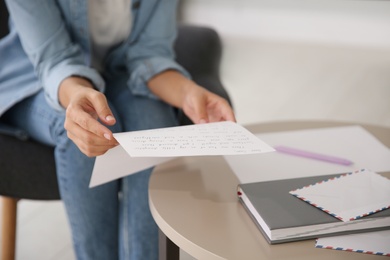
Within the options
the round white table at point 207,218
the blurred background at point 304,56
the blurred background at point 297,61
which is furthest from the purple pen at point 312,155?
the blurred background at point 304,56

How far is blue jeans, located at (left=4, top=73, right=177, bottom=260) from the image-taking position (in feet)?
3.09

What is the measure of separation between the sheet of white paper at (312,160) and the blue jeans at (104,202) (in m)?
0.19

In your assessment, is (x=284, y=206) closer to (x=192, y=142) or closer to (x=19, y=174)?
(x=192, y=142)

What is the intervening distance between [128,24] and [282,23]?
2.72ft

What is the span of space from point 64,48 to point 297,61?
1023mm

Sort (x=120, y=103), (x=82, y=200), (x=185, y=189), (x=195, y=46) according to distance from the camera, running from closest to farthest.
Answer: (x=185, y=189), (x=82, y=200), (x=120, y=103), (x=195, y=46)

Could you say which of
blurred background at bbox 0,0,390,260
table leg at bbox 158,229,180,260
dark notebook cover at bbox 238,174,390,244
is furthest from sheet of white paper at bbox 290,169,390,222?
blurred background at bbox 0,0,390,260

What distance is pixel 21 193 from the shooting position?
108 centimetres

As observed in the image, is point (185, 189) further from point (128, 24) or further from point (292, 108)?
point (292, 108)

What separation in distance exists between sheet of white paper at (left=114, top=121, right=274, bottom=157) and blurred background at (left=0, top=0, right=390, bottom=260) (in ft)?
2.62

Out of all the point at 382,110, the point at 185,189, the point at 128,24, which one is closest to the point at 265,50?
the point at 382,110

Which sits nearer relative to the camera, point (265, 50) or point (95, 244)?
point (95, 244)

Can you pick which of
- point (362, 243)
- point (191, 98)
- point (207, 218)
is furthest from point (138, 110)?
point (362, 243)

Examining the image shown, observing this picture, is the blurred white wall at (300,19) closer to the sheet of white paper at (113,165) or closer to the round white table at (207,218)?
the round white table at (207,218)
